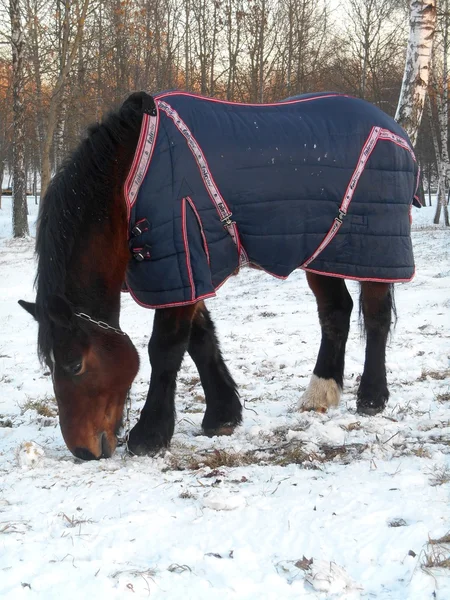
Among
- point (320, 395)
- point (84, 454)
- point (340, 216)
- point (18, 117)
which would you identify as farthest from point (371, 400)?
point (18, 117)

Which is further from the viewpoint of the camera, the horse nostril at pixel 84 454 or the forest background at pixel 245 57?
the forest background at pixel 245 57

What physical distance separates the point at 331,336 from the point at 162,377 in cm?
146

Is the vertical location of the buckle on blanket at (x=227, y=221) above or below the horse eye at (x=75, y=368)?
above

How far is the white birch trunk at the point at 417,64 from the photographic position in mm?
9117

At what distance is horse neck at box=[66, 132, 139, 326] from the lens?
297 cm

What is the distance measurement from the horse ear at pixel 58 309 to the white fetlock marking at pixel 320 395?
73.0 inches

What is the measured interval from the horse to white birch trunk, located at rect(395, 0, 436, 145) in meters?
5.85

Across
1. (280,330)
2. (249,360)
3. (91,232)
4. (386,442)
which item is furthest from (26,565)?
(280,330)

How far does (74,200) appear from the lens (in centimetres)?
297

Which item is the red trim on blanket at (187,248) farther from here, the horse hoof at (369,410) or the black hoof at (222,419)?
the horse hoof at (369,410)

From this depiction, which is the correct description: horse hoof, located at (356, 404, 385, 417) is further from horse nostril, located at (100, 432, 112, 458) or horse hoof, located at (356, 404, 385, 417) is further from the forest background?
the forest background

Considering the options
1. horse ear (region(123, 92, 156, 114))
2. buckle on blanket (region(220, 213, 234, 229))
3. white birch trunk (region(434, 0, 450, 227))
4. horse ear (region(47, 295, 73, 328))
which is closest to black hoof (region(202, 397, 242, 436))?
buckle on blanket (region(220, 213, 234, 229))

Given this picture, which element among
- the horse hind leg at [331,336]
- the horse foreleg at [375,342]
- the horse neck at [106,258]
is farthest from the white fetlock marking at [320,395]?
the horse neck at [106,258]

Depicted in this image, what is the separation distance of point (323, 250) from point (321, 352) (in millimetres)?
840
